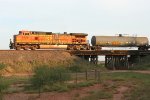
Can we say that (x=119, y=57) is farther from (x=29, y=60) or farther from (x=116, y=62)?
(x=29, y=60)

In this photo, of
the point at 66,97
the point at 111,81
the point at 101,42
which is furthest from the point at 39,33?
the point at 66,97

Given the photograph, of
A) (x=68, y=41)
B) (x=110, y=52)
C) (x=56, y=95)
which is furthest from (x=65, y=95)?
(x=68, y=41)

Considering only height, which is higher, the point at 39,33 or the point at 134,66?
the point at 39,33

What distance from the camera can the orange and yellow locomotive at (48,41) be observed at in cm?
6184

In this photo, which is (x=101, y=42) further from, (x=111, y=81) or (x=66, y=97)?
(x=66, y=97)

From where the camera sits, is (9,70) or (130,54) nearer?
(9,70)

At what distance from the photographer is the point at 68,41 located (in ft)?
214

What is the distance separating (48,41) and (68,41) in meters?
3.32

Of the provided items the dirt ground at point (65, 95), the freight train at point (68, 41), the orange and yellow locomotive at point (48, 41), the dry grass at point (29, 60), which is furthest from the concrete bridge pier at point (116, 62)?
the dirt ground at point (65, 95)

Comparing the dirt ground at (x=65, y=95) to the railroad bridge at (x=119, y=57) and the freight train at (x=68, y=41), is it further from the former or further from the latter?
the railroad bridge at (x=119, y=57)

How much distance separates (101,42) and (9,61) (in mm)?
18131

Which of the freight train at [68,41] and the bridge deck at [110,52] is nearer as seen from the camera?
the bridge deck at [110,52]

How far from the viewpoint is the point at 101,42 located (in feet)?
221

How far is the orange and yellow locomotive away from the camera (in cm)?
6184
